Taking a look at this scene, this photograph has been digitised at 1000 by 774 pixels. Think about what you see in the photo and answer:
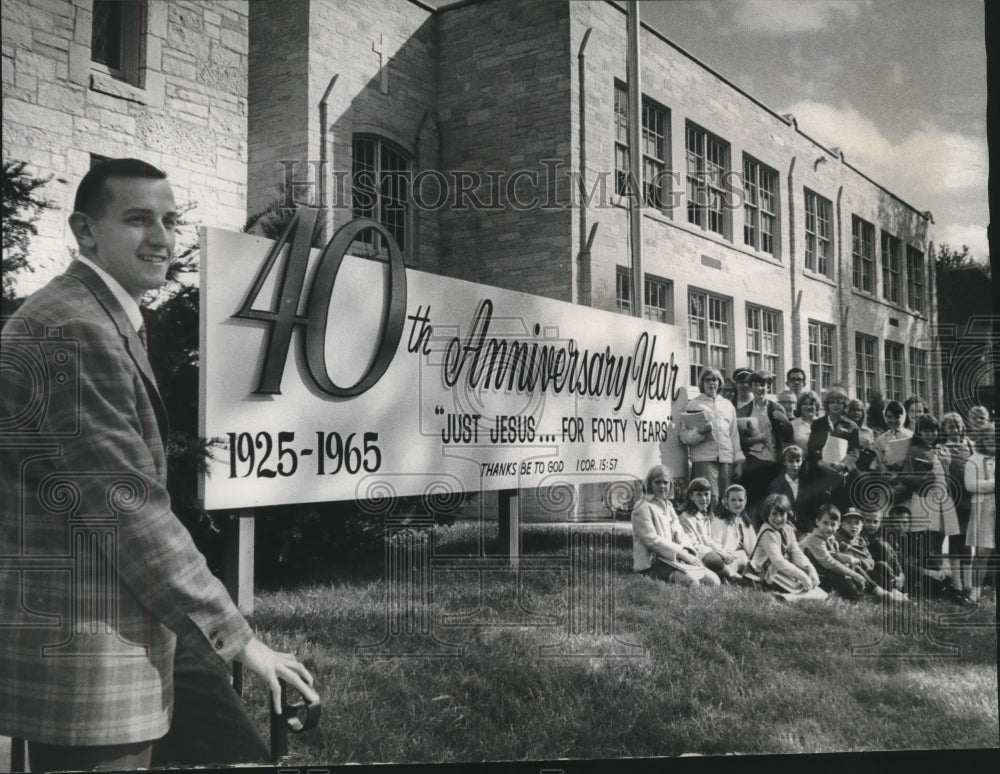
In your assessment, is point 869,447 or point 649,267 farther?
point 869,447

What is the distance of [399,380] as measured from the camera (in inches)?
110

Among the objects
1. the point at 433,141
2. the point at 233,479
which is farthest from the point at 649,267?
the point at 233,479

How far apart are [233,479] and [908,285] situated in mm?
2654

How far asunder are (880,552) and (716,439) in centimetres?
75

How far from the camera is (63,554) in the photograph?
2.41 metres

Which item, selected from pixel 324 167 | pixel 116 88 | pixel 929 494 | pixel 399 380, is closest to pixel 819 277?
pixel 929 494

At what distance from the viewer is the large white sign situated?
2479 mm

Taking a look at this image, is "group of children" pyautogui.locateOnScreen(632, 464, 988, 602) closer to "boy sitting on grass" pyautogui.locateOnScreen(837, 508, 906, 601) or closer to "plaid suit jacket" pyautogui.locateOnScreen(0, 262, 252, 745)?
"boy sitting on grass" pyautogui.locateOnScreen(837, 508, 906, 601)

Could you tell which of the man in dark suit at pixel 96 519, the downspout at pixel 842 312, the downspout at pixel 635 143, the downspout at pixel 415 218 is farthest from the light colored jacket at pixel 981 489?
the man in dark suit at pixel 96 519

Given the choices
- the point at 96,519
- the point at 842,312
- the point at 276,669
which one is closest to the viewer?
the point at 96,519

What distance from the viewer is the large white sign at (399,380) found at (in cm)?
248

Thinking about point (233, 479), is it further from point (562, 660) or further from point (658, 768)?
point (658, 768)

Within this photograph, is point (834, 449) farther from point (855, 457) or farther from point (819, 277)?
point (819, 277)

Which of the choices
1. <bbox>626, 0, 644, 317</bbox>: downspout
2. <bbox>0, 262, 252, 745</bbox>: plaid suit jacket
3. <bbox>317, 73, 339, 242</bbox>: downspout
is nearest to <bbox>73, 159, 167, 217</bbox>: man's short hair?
<bbox>0, 262, 252, 745</bbox>: plaid suit jacket
